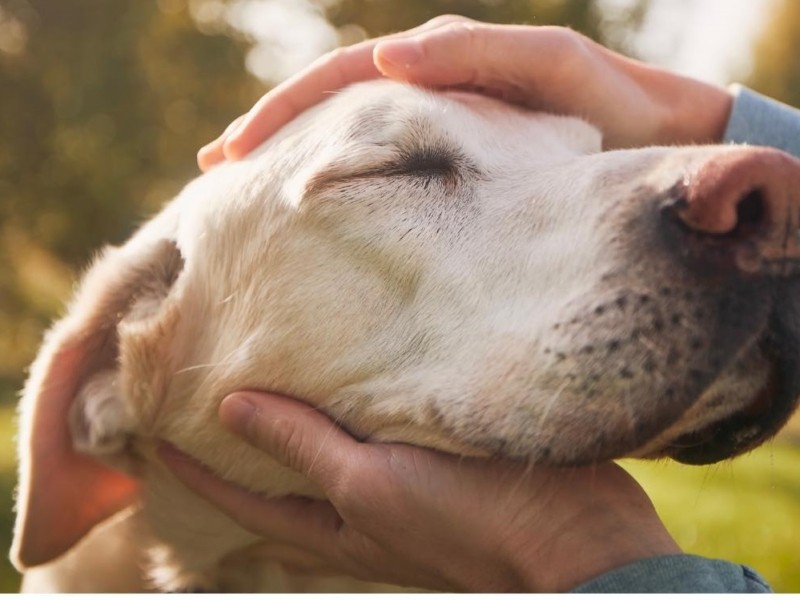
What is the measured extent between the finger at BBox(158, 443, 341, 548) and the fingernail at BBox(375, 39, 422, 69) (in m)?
1.11

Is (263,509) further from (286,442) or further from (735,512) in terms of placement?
(735,512)

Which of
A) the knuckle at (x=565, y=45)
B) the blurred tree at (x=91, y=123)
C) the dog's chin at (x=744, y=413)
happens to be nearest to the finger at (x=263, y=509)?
the dog's chin at (x=744, y=413)

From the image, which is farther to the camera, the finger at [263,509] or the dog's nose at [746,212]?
the finger at [263,509]

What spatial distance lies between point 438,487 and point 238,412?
51cm

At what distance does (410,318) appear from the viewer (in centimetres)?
180

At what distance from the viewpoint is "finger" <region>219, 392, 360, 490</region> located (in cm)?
179

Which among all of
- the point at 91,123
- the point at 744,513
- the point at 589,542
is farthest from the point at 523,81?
the point at 91,123

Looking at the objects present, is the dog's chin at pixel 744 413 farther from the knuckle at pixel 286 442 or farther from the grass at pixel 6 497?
the grass at pixel 6 497

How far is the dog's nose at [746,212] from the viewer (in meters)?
1.41

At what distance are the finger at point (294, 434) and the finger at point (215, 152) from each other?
76cm

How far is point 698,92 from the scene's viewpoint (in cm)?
282

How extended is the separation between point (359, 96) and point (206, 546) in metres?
1.27

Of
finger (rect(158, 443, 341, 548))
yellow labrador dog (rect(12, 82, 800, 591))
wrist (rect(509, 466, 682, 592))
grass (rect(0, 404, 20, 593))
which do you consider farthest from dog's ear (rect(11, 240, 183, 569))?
grass (rect(0, 404, 20, 593))

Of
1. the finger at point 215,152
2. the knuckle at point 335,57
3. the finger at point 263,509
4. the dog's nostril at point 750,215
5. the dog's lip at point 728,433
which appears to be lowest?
the finger at point 263,509
